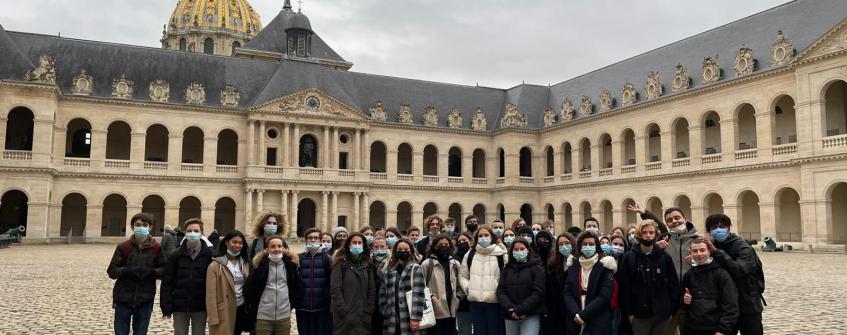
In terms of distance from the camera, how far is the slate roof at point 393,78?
3900 centimetres

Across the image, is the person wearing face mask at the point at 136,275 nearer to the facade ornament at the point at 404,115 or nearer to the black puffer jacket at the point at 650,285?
the black puffer jacket at the point at 650,285

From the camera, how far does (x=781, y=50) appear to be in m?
36.0

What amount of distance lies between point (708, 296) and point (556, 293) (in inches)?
89.4

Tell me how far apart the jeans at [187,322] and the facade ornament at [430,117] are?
45.9m

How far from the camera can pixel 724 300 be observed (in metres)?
7.21

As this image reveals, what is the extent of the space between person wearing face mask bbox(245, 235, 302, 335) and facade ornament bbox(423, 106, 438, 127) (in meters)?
45.8

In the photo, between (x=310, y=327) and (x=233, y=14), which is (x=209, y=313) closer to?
(x=310, y=327)

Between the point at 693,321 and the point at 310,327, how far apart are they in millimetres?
4975

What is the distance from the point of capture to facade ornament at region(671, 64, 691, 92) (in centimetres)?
4181

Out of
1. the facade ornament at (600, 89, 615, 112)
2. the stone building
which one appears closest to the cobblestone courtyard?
the stone building

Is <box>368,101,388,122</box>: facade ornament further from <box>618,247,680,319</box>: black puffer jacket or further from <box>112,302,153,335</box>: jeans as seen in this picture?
<box>618,247,680,319</box>: black puffer jacket

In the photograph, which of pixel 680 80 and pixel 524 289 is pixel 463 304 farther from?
pixel 680 80

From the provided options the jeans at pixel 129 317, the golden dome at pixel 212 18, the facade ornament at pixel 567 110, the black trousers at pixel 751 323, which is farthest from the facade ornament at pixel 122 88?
the black trousers at pixel 751 323

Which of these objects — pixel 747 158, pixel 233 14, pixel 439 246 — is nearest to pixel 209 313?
pixel 439 246
